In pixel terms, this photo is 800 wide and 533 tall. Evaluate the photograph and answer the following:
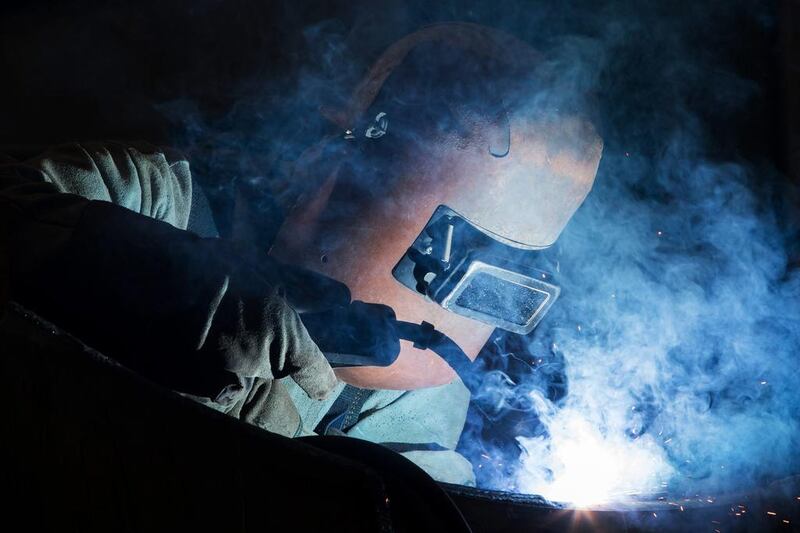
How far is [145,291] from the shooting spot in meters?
1.33

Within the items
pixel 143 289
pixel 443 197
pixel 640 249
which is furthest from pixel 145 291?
pixel 640 249

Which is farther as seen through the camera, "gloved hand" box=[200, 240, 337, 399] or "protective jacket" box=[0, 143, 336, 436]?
"gloved hand" box=[200, 240, 337, 399]

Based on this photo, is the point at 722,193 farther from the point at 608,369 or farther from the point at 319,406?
the point at 319,406

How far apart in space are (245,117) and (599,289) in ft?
6.82

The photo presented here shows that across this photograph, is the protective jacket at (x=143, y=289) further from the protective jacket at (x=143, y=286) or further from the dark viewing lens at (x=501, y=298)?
the dark viewing lens at (x=501, y=298)

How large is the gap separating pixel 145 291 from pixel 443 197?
1.05 meters

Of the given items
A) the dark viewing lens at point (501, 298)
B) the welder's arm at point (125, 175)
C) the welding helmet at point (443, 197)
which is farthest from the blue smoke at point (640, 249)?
the dark viewing lens at point (501, 298)

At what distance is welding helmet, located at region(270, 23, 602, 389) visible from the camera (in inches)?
77.6

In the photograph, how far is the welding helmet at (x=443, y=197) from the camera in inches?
77.6

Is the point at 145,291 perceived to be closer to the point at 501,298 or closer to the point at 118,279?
the point at 118,279

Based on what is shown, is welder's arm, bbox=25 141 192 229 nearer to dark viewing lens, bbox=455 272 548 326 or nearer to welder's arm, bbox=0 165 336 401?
welder's arm, bbox=0 165 336 401

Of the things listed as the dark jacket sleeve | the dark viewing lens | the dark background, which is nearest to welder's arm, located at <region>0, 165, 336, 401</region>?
the dark jacket sleeve

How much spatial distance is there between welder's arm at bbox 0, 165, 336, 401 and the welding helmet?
55 centimetres

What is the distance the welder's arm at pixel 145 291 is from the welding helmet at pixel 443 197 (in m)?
0.55
